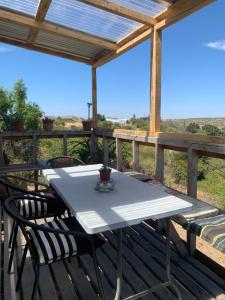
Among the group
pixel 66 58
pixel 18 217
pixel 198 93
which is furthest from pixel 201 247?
pixel 198 93

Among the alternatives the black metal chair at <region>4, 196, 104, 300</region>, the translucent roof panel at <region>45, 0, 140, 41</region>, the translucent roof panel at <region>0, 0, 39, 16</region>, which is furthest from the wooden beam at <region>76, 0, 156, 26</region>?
the black metal chair at <region>4, 196, 104, 300</region>

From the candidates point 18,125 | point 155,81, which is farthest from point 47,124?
point 155,81

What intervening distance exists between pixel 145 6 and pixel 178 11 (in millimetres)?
415

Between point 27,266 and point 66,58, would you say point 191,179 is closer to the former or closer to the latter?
point 27,266

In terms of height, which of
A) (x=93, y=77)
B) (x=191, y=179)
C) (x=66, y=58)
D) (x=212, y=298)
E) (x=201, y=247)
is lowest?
(x=201, y=247)

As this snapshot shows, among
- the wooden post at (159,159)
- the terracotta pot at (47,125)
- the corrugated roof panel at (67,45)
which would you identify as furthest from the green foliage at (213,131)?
the terracotta pot at (47,125)

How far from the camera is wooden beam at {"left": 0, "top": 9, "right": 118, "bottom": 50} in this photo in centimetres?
352

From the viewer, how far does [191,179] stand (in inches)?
96.0

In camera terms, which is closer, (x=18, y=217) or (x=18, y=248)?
(x=18, y=217)

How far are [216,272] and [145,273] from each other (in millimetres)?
545

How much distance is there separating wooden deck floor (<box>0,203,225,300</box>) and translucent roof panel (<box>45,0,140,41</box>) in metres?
2.73

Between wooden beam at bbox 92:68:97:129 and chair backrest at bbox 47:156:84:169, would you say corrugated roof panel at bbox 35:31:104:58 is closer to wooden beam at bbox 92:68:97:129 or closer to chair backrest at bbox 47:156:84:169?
wooden beam at bbox 92:68:97:129

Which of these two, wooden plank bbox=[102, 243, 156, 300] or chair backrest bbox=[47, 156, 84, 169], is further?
chair backrest bbox=[47, 156, 84, 169]

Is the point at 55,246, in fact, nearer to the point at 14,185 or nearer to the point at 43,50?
the point at 14,185
